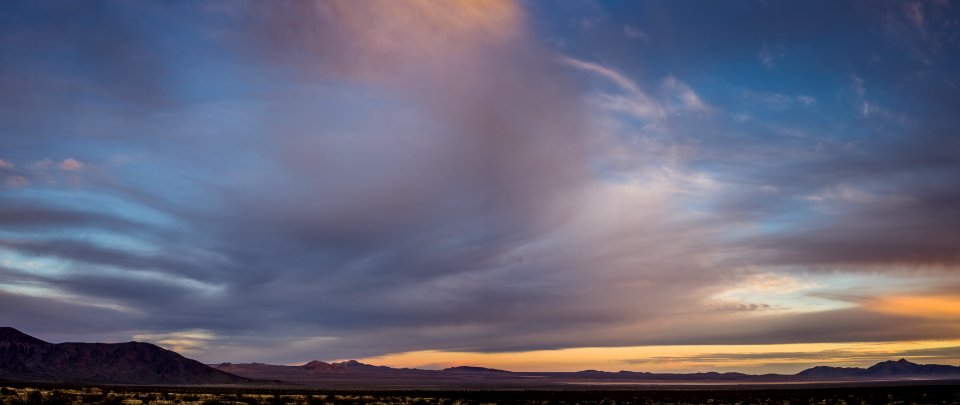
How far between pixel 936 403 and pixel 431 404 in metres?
44.1

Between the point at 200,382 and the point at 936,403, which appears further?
the point at 200,382

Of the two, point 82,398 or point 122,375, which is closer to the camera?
point 82,398

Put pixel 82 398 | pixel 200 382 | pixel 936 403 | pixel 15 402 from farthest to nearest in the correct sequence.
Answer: pixel 200 382, pixel 936 403, pixel 82 398, pixel 15 402

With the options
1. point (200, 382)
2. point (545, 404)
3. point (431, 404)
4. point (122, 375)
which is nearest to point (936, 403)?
point (545, 404)

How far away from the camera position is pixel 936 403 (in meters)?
62.2

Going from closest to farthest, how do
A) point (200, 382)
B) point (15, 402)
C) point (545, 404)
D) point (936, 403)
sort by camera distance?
point (15, 402) → point (936, 403) → point (545, 404) → point (200, 382)

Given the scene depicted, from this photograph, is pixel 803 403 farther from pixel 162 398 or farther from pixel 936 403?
pixel 162 398

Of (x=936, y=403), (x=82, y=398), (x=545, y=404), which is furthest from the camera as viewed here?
(x=545, y=404)

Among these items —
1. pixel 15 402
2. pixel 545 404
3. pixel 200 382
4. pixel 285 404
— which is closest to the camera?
pixel 15 402

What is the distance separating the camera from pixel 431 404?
2376 inches

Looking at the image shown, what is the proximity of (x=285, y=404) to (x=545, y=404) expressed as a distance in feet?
78.5

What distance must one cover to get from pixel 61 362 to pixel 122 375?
18.6 metres

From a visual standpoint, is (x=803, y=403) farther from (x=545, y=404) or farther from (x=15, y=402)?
(x=15, y=402)

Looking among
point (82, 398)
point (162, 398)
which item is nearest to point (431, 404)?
point (162, 398)
